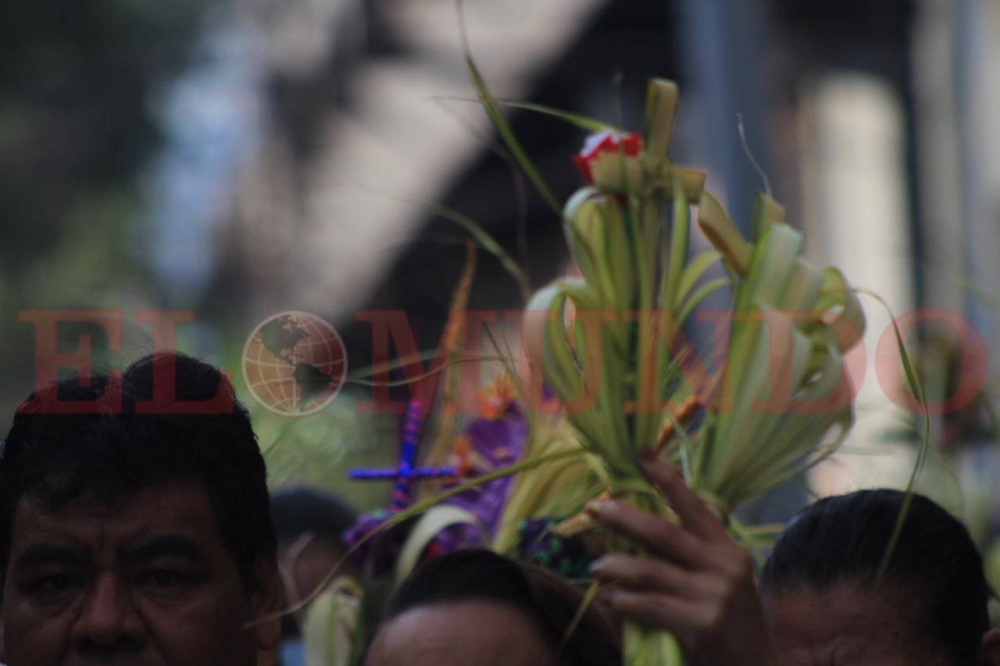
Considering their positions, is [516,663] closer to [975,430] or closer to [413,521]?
[413,521]

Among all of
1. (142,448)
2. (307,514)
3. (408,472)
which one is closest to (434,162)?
(307,514)

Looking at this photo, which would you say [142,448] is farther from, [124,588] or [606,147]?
[606,147]

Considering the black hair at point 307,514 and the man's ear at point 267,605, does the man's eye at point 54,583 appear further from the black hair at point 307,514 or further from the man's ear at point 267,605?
the black hair at point 307,514

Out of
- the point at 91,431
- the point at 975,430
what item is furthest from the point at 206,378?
the point at 975,430

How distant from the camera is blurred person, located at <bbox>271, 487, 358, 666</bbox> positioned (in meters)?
4.27

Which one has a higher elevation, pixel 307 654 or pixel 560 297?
pixel 560 297

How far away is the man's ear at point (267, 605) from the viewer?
2.44 m

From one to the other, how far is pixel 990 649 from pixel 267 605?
106cm

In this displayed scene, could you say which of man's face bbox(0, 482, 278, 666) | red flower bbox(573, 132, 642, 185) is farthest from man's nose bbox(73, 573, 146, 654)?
red flower bbox(573, 132, 642, 185)

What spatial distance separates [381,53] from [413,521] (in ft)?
36.2

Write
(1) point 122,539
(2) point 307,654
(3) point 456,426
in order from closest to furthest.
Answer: (1) point 122,539, (2) point 307,654, (3) point 456,426

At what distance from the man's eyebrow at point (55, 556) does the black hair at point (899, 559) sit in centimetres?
105

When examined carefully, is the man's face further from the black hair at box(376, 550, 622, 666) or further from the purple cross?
the purple cross

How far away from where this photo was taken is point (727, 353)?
2.46 meters
